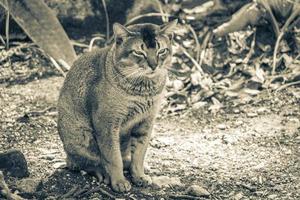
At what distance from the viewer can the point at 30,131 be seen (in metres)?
5.79

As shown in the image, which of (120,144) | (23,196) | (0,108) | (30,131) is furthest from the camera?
(0,108)

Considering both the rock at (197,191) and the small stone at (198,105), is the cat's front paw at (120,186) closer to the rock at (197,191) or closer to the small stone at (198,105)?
the rock at (197,191)

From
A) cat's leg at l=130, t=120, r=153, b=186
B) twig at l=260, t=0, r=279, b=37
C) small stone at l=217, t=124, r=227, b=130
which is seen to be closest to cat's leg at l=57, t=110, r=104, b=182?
cat's leg at l=130, t=120, r=153, b=186

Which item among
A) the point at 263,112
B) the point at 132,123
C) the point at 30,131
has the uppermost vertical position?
the point at 132,123

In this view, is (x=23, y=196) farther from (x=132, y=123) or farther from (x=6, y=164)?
(x=132, y=123)

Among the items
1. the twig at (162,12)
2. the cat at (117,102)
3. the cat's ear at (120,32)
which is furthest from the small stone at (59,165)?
the twig at (162,12)

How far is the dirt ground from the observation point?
475cm

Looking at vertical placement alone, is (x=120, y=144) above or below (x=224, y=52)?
above

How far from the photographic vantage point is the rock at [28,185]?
14.7 feet

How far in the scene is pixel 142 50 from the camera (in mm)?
4445

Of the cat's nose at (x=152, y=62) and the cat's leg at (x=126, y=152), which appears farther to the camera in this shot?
the cat's leg at (x=126, y=152)

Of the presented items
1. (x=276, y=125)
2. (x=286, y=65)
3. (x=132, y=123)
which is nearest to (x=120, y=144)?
(x=132, y=123)

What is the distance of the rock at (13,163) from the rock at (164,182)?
3.10 ft

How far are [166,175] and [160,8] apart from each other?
269 cm
